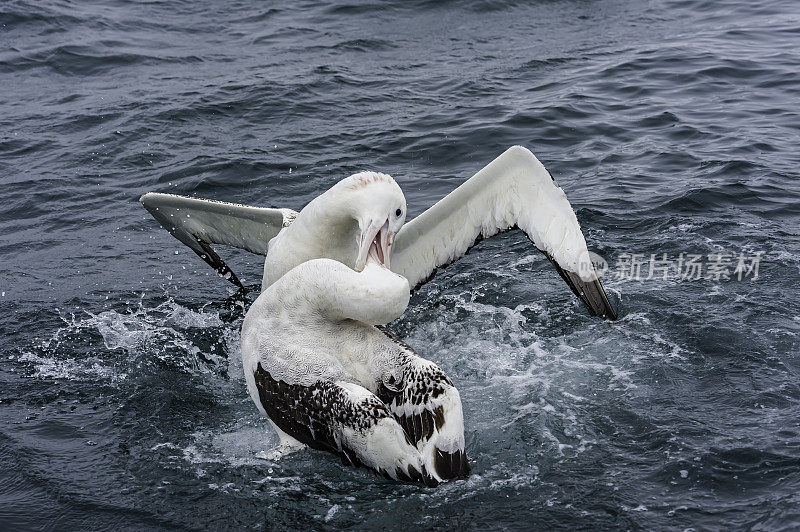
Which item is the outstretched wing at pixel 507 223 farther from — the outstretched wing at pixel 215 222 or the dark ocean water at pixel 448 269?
the outstretched wing at pixel 215 222

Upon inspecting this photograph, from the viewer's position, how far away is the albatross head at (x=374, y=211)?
6629 millimetres

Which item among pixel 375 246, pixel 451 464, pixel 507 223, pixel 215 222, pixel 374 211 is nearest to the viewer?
pixel 451 464

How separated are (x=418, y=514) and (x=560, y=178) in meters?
6.31

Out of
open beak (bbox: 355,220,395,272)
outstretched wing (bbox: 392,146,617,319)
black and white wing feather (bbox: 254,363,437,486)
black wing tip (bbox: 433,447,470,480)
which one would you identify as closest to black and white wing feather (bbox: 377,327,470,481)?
black wing tip (bbox: 433,447,470,480)

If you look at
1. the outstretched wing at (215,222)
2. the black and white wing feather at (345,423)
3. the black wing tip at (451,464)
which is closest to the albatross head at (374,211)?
the black and white wing feather at (345,423)

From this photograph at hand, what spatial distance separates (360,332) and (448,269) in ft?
10.2

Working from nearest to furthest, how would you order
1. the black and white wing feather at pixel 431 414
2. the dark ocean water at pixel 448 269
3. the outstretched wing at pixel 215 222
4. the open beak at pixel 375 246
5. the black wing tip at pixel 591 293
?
1. the black and white wing feather at pixel 431 414
2. the dark ocean water at pixel 448 269
3. the open beak at pixel 375 246
4. the black wing tip at pixel 591 293
5. the outstretched wing at pixel 215 222

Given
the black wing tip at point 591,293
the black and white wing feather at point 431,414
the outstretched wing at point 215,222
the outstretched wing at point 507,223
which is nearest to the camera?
the black and white wing feather at point 431,414

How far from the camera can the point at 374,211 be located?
666cm

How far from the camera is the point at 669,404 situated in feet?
23.6

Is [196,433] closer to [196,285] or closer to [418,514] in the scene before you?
[418,514]

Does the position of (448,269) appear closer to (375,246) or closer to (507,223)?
(507,223)

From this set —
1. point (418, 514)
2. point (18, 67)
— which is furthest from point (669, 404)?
point (18, 67)

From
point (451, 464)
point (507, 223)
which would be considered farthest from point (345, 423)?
point (507, 223)
